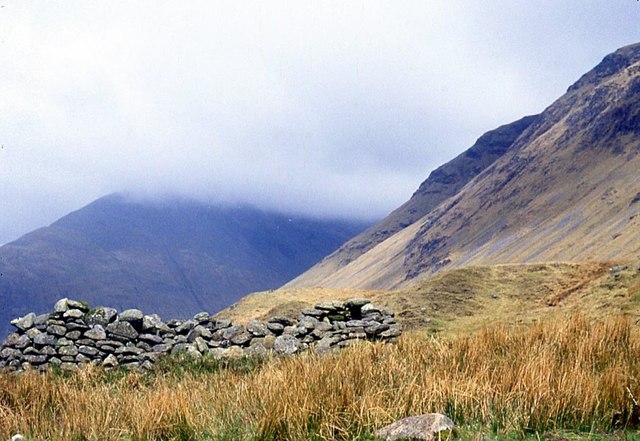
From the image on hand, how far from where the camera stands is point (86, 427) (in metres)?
5.18

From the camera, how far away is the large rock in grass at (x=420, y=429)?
4289 millimetres

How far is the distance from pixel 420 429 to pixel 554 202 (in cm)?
9773

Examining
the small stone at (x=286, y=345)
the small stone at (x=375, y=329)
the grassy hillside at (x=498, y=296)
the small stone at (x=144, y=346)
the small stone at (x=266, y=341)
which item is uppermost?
the small stone at (x=144, y=346)

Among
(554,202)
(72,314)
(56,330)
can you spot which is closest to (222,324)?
(72,314)

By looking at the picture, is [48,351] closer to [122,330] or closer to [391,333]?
[122,330]

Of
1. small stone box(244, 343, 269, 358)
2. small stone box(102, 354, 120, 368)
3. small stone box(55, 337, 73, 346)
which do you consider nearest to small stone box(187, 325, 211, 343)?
small stone box(244, 343, 269, 358)

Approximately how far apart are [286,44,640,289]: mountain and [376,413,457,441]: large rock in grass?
6062 cm

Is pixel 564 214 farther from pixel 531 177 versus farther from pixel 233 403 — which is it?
pixel 233 403

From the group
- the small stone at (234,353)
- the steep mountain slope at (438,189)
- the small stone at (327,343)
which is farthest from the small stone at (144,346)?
the steep mountain slope at (438,189)

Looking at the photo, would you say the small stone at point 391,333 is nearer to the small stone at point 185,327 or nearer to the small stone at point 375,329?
the small stone at point 375,329

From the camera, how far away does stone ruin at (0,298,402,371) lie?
14.3 m

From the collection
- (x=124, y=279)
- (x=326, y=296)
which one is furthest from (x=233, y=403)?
(x=124, y=279)

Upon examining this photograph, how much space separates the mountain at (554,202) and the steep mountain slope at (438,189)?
23.8m

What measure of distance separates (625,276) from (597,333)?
1597 centimetres
